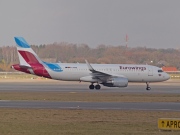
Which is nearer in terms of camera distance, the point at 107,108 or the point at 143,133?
the point at 143,133

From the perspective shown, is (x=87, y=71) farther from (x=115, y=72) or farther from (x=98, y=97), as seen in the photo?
(x=98, y=97)

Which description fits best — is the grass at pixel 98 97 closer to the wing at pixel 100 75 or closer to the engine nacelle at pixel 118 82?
the engine nacelle at pixel 118 82

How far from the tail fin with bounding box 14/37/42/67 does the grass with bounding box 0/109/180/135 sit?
1358 inches

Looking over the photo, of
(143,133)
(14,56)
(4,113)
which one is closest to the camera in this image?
(143,133)

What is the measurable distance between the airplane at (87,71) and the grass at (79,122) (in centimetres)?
3301

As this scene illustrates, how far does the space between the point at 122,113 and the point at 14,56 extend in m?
134

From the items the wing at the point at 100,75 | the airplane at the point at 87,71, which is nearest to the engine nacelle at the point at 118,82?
the airplane at the point at 87,71

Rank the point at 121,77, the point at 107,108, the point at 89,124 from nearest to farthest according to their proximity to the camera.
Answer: the point at 89,124
the point at 107,108
the point at 121,77

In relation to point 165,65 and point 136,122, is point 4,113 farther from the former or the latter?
point 165,65

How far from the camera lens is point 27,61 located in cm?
6681

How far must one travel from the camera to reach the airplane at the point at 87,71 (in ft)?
214

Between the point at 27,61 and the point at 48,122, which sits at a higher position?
the point at 27,61

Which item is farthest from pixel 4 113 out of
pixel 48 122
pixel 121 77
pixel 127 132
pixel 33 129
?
pixel 121 77

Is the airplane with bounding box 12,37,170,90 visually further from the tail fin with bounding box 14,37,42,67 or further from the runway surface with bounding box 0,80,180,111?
the runway surface with bounding box 0,80,180,111
